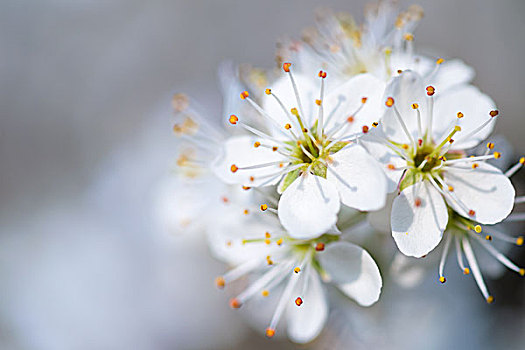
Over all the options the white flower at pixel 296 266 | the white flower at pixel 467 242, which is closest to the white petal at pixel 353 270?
the white flower at pixel 296 266

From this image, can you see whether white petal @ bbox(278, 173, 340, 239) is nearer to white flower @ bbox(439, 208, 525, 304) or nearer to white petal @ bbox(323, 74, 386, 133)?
white petal @ bbox(323, 74, 386, 133)

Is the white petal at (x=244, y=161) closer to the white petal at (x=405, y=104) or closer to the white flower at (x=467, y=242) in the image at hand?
the white petal at (x=405, y=104)

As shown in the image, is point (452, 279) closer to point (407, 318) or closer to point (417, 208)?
point (407, 318)

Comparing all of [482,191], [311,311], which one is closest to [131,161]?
[311,311]

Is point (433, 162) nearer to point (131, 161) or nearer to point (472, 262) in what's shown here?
point (472, 262)

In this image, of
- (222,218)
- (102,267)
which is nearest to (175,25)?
(102,267)

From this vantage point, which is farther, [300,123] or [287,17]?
[287,17]
